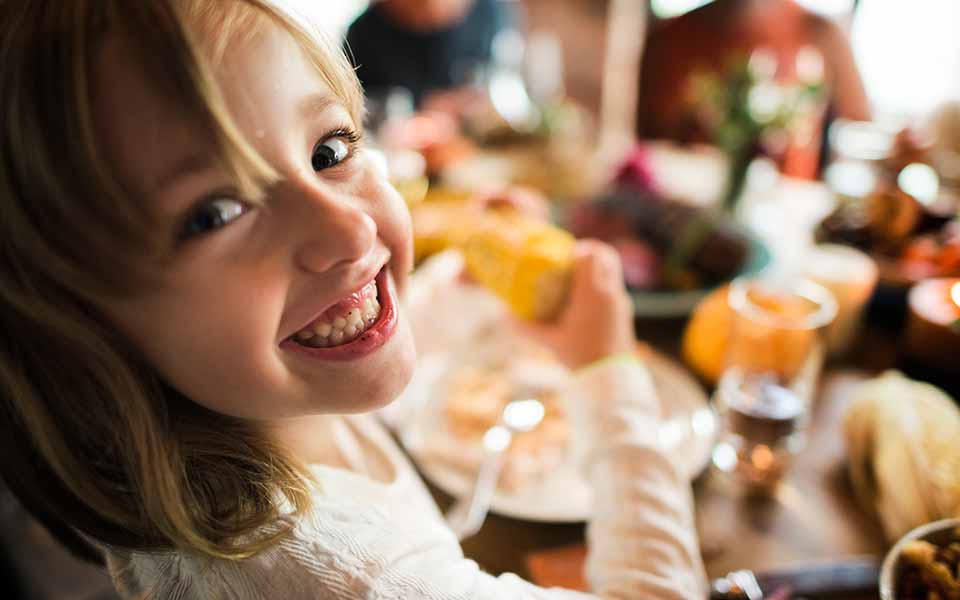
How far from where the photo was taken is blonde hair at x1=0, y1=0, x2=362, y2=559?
34 cm

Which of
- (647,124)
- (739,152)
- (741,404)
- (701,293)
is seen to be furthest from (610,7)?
(741,404)

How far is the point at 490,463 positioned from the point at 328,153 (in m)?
0.35

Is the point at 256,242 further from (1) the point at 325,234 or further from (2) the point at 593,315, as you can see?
(2) the point at 593,315

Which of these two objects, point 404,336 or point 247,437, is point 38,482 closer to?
point 247,437

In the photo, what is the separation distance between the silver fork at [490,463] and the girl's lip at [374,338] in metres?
0.22

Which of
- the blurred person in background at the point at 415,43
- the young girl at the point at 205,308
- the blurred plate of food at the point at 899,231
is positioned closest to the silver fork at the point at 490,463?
the young girl at the point at 205,308

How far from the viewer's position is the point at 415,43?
2344 millimetres

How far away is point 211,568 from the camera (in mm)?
426

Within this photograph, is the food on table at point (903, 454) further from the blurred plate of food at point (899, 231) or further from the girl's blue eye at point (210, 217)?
the girl's blue eye at point (210, 217)

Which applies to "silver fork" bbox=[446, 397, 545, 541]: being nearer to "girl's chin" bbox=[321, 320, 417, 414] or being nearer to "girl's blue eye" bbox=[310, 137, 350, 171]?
"girl's chin" bbox=[321, 320, 417, 414]

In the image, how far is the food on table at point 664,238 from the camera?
96 centimetres

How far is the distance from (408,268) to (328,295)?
11 cm

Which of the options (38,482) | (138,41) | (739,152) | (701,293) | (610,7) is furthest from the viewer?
(610,7)

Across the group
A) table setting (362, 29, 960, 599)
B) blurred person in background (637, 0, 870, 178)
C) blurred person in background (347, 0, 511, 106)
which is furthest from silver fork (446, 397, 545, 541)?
blurred person in background (347, 0, 511, 106)
